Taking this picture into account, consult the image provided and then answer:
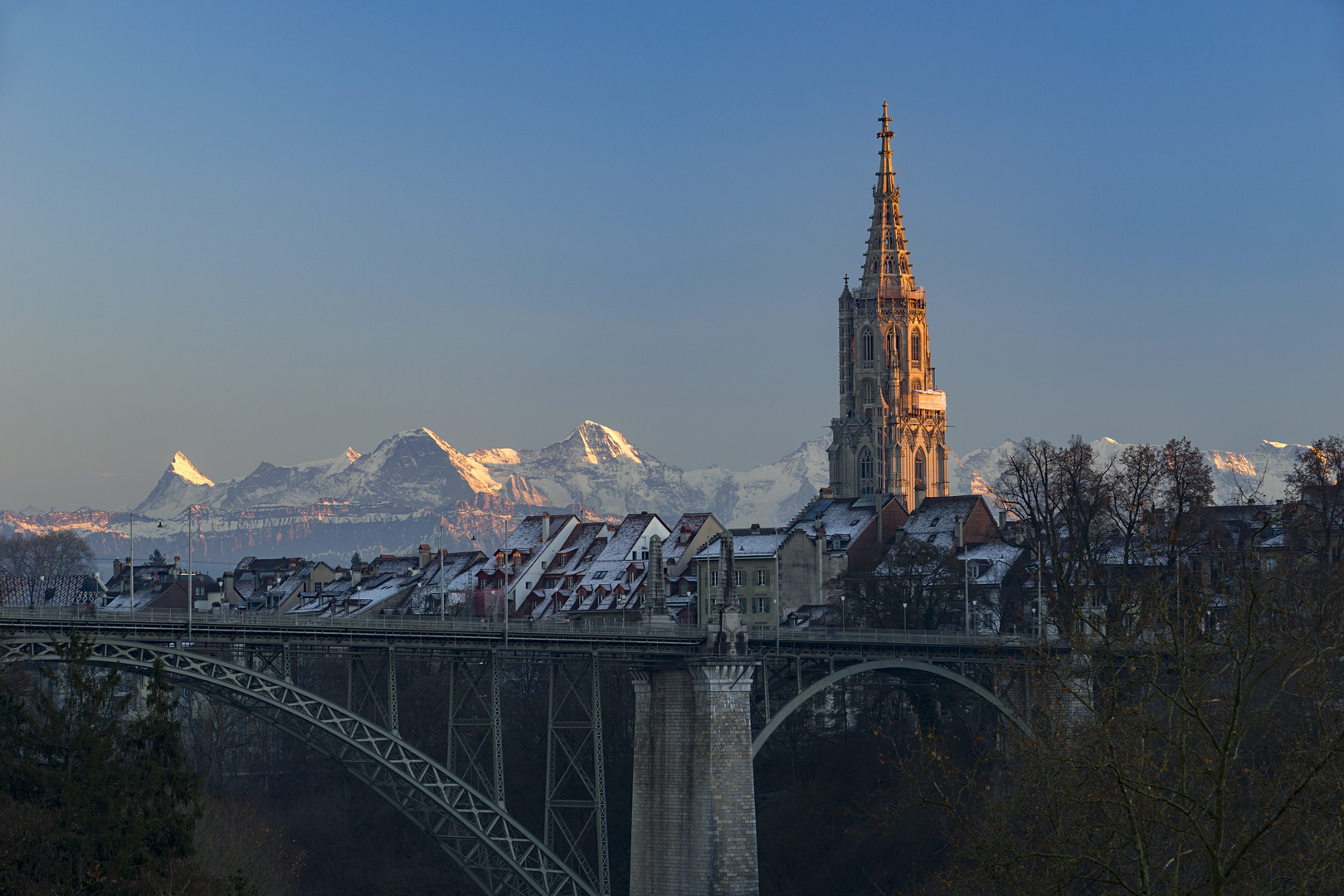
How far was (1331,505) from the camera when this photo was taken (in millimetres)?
78250

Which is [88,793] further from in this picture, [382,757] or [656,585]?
[656,585]

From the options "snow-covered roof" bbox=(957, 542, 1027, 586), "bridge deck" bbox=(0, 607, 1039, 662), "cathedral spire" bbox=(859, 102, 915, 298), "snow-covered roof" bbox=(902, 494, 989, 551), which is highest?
"cathedral spire" bbox=(859, 102, 915, 298)

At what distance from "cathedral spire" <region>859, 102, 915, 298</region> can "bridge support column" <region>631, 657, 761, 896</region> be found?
96.4 meters

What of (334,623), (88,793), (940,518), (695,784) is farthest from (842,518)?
(88,793)

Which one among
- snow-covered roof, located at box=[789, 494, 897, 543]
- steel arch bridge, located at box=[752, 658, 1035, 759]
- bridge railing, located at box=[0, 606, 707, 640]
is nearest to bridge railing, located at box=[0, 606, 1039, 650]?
bridge railing, located at box=[0, 606, 707, 640]

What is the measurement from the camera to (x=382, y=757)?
60844 millimetres

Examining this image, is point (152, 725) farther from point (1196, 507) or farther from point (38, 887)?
point (1196, 507)

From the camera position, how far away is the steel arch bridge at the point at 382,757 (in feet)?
179

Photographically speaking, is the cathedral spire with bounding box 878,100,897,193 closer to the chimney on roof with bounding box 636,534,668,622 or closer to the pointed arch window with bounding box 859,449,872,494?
the pointed arch window with bounding box 859,449,872,494

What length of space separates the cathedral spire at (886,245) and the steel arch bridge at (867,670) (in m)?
90.7

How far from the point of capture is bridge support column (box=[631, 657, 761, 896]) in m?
68.5

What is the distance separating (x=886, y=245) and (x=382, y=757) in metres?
112

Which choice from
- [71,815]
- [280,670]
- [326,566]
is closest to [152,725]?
[71,815]

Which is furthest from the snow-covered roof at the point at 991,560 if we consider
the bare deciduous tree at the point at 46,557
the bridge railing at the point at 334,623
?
the bare deciduous tree at the point at 46,557
